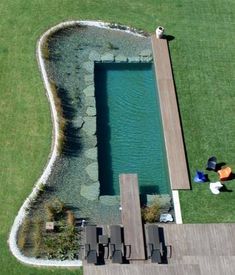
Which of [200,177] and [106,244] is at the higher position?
[200,177]

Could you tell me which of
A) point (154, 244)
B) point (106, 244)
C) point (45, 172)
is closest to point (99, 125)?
point (45, 172)

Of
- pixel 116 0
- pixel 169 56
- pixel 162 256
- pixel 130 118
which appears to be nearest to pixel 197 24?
pixel 169 56

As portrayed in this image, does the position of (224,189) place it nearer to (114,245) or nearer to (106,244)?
(114,245)

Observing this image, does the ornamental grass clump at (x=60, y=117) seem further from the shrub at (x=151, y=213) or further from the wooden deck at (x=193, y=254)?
the wooden deck at (x=193, y=254)

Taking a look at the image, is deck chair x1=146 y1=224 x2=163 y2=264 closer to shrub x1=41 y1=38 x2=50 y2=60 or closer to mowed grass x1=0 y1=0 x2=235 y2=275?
mowed grass x1=0 y1=0 x2=235 y2=275

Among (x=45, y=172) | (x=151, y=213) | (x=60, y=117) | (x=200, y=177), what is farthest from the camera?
(x=60, y=117)

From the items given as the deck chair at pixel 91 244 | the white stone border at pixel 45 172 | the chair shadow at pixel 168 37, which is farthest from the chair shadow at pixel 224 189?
the chair shadow at pixel 168 37

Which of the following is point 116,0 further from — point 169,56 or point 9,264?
point 9,264
